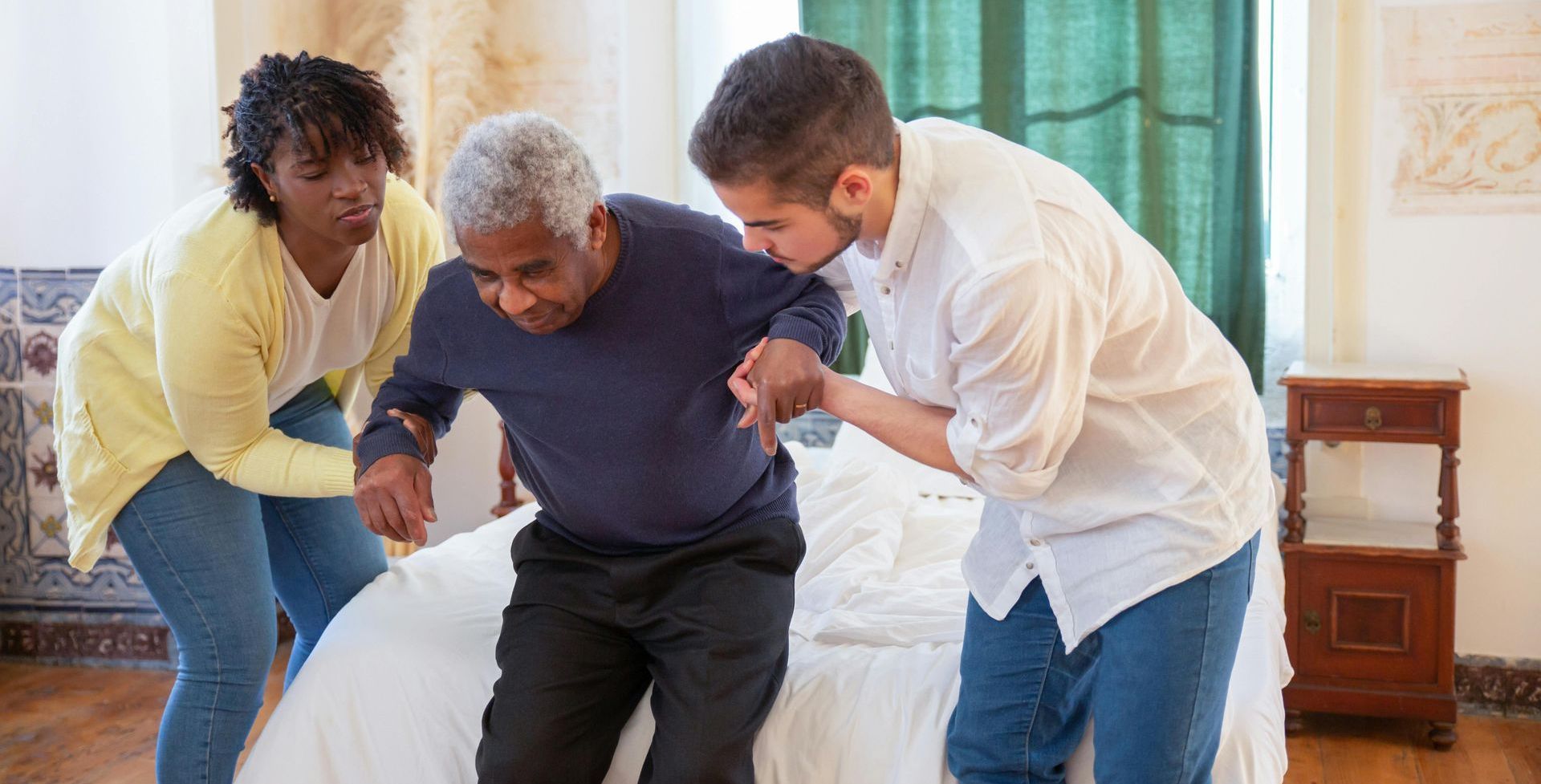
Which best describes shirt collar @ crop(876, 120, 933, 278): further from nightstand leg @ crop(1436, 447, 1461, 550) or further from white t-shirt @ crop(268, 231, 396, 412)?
nightstand leg @ crop(1436, 447, 1461, 550)

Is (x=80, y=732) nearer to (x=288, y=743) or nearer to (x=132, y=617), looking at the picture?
(x=132, y=617)

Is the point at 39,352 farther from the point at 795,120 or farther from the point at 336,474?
the point at 795,120

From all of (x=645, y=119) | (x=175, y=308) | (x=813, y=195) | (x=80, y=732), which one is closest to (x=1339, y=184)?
(x=645, y=119)

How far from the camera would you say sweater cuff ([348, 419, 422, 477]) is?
172 cm

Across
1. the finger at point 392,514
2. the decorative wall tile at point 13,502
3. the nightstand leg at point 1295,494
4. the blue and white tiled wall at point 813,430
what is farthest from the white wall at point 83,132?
the nightstand leg at point 1295,494

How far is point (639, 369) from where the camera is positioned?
5.66ft

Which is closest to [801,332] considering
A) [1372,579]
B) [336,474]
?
[336,474]

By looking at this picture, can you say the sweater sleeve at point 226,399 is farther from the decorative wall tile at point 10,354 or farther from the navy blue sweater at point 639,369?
the decorative wall tile at point 10,354

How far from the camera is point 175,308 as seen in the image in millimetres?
1802

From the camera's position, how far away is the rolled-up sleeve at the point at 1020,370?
4.10 ft

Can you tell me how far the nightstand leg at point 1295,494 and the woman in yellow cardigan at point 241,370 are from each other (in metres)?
2.03

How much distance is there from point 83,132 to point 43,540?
1.15m

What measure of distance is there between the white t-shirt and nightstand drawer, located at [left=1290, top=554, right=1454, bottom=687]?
2.17 metres

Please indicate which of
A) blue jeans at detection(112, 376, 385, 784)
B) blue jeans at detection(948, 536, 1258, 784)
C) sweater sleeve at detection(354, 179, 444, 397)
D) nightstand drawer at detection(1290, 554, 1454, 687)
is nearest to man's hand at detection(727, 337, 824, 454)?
blue jeans at detection(948, 536, 1258, 784)
